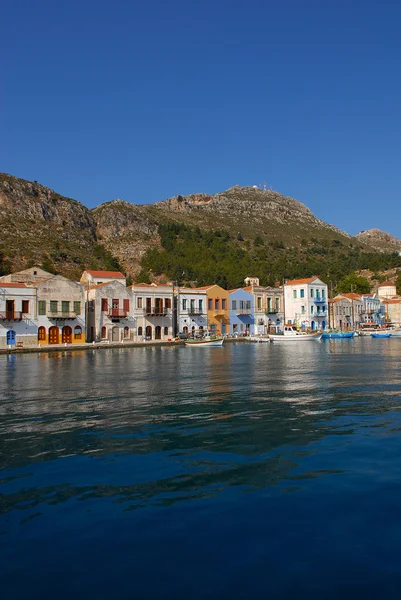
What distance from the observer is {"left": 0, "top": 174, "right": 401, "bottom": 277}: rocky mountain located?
10425 centimetres

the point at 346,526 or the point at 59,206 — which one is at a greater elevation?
the point at 59,206

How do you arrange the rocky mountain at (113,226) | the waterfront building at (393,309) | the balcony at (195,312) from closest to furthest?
the balcony at (195,312) < the rocky mountain at (113,226) < the waterfront building at (393,309)

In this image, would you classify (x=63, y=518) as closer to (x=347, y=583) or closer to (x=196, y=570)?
(x=196, y=570)

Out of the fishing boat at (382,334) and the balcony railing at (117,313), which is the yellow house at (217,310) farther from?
the fishing boat at (382,334)

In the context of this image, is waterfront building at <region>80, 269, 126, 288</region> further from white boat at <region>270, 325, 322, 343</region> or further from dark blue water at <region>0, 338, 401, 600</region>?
dark blue water at <region>0, 338, 401, 600</region>

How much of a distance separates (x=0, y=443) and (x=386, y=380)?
18034 millimetres

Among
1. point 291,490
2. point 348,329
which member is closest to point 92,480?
point 291,490

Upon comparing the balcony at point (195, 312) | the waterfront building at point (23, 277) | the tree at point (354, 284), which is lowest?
the balcony at point (195, 312)

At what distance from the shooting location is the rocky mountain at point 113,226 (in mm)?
104250

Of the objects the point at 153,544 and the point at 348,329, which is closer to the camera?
the point at 153,544

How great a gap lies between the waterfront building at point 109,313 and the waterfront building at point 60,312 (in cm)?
234

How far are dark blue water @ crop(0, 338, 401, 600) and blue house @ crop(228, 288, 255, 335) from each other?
62129 mm

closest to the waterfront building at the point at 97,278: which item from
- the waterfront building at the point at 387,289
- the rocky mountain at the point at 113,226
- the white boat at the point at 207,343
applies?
the white boat at the point at 207,343

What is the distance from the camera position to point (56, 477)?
9.96 m
